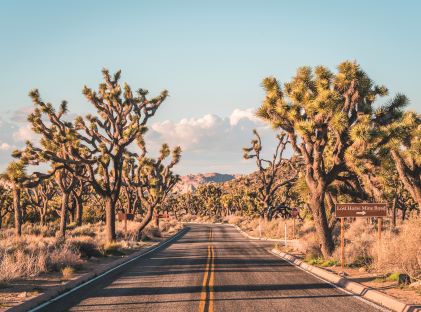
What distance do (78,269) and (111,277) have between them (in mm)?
2382

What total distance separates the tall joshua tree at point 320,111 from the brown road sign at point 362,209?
2.81m

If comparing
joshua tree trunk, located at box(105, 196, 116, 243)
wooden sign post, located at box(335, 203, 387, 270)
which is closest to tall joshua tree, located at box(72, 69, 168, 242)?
joshua tree trunk, located at box(105, 196, 116, 243)

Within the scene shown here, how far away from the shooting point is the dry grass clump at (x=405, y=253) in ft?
43.7

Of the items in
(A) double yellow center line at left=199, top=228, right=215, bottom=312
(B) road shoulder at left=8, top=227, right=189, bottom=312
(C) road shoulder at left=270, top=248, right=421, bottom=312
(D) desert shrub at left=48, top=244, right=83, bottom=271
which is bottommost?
(C) road shoulder at left=270, top=248, right=421, bottom=312

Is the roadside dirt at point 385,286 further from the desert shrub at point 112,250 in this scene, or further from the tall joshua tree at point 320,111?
the desert shrub at point 112,250

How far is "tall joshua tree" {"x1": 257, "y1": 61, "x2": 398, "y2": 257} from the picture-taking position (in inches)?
744

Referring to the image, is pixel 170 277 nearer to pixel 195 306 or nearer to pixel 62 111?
pixel 195 306

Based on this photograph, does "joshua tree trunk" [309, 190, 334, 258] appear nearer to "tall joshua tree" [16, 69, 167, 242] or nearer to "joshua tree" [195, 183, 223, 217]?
"tall joshua tree" [16, 69, 167, 242]

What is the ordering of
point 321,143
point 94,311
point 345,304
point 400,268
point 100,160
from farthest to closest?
point 100,160, point 321,143, point 400,268, point 345,304, point 94,311

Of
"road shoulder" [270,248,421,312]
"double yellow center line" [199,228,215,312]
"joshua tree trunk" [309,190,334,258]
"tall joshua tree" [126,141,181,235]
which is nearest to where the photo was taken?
"road shoulder" [270,248,421,312]

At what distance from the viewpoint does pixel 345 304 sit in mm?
10930

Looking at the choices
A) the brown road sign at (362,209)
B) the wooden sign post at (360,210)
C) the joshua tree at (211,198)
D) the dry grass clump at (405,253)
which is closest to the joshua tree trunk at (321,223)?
the wooden sign post at (360,210)

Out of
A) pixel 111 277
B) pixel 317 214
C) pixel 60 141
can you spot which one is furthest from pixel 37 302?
pixel 60 141

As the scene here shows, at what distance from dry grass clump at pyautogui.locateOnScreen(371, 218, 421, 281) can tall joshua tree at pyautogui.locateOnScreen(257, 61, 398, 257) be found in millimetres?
5010
